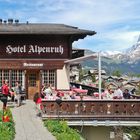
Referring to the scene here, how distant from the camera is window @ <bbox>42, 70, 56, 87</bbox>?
3434 cm

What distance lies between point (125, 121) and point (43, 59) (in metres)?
11.8

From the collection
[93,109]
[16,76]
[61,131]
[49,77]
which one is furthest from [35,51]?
[61,131]

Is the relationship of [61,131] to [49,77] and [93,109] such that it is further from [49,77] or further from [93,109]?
[49,77]

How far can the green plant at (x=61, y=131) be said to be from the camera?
1764cm

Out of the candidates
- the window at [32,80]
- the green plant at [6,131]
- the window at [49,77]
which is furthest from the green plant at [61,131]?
the window at [32,80]

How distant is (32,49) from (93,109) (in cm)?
1135

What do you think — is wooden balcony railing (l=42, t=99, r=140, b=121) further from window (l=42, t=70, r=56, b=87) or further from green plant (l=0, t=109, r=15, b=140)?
window (l=42, t=70, r=56, b=87)

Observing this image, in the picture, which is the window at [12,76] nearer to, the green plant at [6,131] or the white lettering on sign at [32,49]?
the white lettering on sign at [32,49]

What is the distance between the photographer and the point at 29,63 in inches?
1340

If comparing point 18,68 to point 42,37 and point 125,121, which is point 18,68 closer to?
point 42,37

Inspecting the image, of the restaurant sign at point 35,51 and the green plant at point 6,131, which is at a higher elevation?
the restaurant sign at point 35,51

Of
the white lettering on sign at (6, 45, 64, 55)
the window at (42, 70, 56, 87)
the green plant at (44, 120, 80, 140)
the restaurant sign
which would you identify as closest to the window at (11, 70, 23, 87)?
the restaurant sign

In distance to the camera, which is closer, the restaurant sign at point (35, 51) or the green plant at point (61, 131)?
the green plant at point (61, 131)

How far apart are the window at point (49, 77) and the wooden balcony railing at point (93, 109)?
10.4 m
